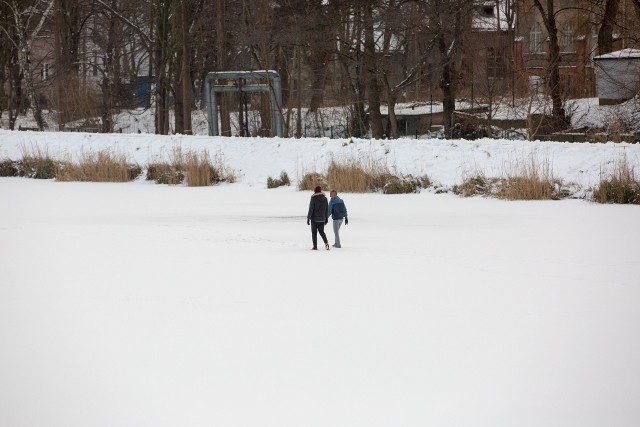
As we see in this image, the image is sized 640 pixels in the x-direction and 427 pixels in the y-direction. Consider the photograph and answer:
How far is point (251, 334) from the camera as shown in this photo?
9250 millimetres

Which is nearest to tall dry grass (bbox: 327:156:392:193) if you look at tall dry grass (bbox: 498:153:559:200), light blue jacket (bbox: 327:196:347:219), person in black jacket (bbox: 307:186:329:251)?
tall dry grass (bbox: 498:153:559:200)

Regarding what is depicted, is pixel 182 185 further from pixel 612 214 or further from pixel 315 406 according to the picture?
pixel 315 406

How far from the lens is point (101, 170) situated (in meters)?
29.0

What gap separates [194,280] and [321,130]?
3004 cm

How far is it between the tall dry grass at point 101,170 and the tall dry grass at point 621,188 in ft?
46.3

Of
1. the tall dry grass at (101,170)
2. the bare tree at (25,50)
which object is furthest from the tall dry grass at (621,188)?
the bare tree at (25,50)

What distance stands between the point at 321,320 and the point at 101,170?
801 inches

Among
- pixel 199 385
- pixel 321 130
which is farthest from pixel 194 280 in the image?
pixel 321 130

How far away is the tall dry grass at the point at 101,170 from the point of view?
95.2 feet

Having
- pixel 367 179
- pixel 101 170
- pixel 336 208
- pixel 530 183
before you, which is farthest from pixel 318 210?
pixel 101 170

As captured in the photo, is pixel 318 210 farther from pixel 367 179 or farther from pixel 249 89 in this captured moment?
pixel 249 89

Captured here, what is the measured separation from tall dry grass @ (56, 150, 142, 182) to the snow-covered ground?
9511 millimetres

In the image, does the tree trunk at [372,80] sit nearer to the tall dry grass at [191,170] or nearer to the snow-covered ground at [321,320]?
the tall dry grass at [191,170]

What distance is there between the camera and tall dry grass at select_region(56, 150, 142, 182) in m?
29.0
